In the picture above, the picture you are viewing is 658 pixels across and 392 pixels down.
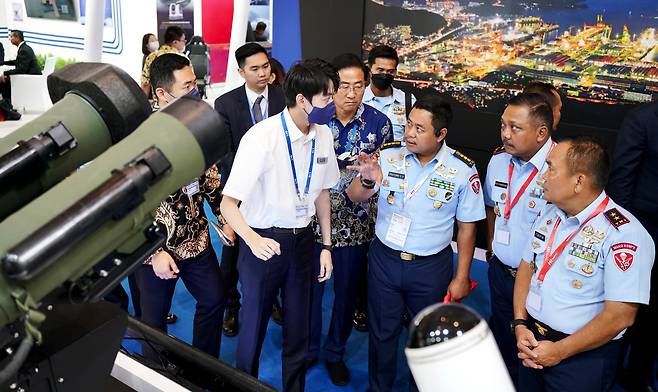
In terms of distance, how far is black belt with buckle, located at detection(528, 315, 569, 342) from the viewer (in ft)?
6.06

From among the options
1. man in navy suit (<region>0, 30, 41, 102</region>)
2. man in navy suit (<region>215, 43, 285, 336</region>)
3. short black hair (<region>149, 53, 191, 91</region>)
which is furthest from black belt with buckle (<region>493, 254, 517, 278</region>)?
man in navy suit (<region>0, 30, 41, 102</region>)

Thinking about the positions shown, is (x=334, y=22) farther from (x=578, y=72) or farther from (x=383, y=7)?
(x=578, y=72)

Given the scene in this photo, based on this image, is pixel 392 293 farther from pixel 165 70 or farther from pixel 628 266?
pixel 165 70

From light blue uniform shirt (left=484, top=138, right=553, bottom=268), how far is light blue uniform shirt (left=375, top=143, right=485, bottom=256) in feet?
0.50

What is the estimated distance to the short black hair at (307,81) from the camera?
2.14 meters

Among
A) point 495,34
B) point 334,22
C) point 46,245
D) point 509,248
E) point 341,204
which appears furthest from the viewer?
point 334,22

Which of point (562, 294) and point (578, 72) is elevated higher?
point (578, 72)

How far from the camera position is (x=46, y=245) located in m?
0.63

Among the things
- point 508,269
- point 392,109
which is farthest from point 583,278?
point 392,109

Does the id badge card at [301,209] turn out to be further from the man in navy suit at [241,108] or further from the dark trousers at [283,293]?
the man in navy suit at [241,108]

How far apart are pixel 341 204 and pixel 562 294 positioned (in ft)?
4.18

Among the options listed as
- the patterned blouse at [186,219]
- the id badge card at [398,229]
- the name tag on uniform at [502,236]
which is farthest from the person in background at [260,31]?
the name tag on uniform at [502,236]

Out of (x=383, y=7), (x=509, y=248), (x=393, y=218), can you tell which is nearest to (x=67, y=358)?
(x=393, y=218)

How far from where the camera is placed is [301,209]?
2.23m
